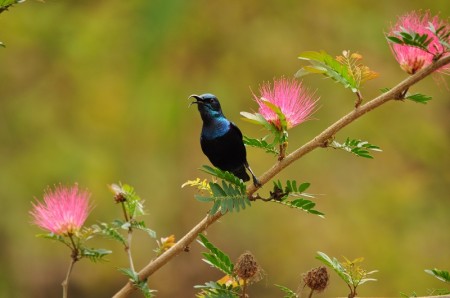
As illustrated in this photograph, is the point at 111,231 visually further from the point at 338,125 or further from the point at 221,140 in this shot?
the point at 338,125

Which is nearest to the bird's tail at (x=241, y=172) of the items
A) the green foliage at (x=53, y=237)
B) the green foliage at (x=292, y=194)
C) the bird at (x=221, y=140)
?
the bird at (x=221, y=140)

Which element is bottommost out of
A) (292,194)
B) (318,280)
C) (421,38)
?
(318,280)

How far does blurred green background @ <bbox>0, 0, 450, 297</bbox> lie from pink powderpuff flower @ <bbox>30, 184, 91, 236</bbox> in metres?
2.42

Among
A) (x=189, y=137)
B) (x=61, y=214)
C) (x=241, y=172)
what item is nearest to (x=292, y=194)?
(x=241, y=172)

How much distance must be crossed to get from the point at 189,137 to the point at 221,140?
283cm

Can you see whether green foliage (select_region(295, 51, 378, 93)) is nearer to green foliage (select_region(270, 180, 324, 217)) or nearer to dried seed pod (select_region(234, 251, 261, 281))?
green foliage (select_region(270, 180, 324, 217))

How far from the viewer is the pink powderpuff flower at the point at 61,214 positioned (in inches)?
37.3

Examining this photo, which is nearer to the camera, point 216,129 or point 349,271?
point 349,271

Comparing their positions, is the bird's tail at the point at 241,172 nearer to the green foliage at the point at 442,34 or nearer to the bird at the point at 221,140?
the bird at the point at 221,140

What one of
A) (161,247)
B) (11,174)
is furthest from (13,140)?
(161,247)

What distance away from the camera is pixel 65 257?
142 inches

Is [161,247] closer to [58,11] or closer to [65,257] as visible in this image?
[65,257]

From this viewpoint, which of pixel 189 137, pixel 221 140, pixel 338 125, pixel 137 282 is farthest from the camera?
pixel 189 137

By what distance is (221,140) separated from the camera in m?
1.00
